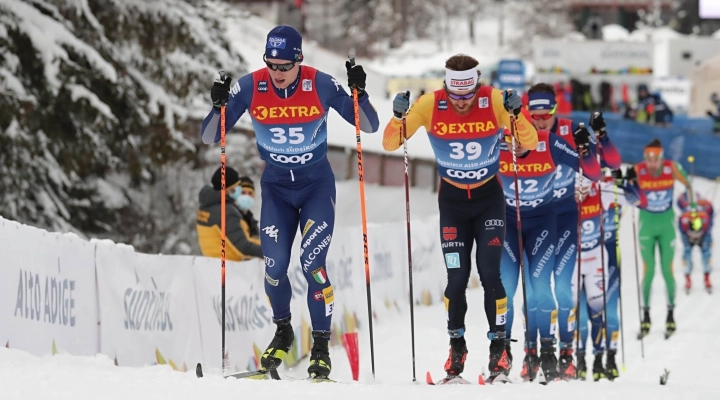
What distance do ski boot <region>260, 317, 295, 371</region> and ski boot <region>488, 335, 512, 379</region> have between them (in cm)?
141

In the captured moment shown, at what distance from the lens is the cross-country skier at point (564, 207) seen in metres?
9.76

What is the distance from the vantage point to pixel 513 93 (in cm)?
780

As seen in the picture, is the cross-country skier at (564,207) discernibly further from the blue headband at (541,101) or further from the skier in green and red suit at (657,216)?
the skier in green and red suit at (657,216)

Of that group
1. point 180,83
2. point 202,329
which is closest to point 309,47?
point 180,83

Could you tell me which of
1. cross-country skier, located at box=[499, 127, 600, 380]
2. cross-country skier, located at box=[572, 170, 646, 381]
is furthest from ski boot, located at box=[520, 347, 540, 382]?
cross-country skier, located at box=[572, 170, 646, 381]

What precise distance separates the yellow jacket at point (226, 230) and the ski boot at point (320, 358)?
308cm

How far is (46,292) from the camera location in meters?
7.87

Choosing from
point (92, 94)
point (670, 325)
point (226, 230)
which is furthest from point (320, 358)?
point (92, 94)

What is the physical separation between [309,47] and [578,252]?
109 feet

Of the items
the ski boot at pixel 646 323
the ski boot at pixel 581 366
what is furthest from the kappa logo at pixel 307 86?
the ski boot at pixel 646 323

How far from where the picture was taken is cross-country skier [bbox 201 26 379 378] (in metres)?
7.74

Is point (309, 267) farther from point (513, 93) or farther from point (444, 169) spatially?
point (513, 93)

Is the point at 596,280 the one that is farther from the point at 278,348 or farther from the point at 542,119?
the point at 278,348

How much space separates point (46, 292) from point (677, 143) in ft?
72.9
